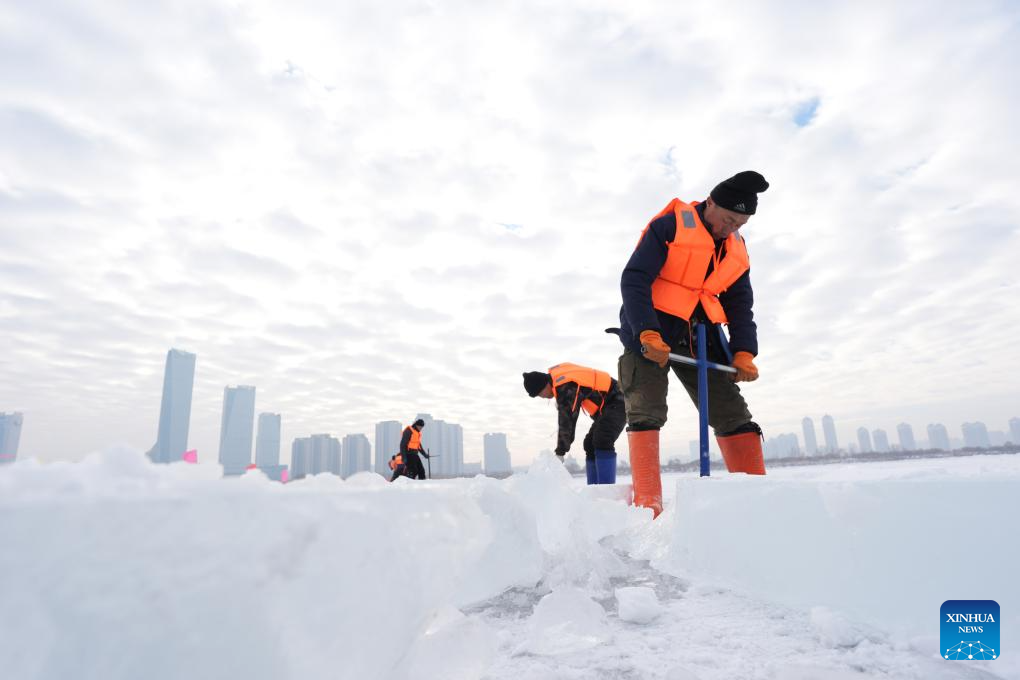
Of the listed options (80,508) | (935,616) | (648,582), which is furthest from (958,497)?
(80,508)

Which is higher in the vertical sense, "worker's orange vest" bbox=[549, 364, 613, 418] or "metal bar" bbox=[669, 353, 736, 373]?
"worker's orange vest" bbox=[549, 364, 613, 418]

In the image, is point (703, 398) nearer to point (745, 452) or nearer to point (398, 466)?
point (745, 452)

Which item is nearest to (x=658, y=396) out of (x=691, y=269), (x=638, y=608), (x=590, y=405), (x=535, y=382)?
(x=691, y=269)

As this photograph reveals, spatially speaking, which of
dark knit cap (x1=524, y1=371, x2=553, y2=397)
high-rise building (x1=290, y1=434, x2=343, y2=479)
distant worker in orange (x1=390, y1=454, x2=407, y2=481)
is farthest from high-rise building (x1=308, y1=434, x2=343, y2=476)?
dark knit cap (x1=524, y1=371, x2=553, y2=397)

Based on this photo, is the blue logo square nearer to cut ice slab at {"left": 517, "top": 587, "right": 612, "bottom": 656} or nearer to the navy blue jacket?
cut ice slab at {"left": 517, "top": 587, "right": 612, "bottom": 656}

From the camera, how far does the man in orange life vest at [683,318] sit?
297 centimetres

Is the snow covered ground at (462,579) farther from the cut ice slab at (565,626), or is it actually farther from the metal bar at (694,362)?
the metal bar at (694,362)

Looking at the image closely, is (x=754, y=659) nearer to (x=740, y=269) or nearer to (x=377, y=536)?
(x=377, y=536)

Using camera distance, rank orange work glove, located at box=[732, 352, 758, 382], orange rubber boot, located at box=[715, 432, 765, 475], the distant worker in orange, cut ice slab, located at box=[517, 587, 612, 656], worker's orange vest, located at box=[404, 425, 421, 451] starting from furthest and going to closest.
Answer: the distant worker in orange → worker's orange vest, located at box=[404, 425, 421, 451] → orange work glove, located at box=[732, 352, 758, 382] → orange rubber boot, located at box=[715, 432, 765, 475] → cut ice slab, located at box=[517, 587, 612, 656]

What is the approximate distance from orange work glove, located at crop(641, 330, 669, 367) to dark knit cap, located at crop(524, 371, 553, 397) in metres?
2.68

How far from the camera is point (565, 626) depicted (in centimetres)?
133

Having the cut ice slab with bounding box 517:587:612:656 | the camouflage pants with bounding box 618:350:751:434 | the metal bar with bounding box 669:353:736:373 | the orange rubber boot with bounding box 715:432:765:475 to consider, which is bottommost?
the cut ice slab with bounding box 517:587:612:656

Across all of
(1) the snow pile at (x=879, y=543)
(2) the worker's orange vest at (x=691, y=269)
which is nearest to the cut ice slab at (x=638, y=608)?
(1) the snow pile at (x=879, y=543)

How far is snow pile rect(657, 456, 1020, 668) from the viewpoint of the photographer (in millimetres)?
1103
